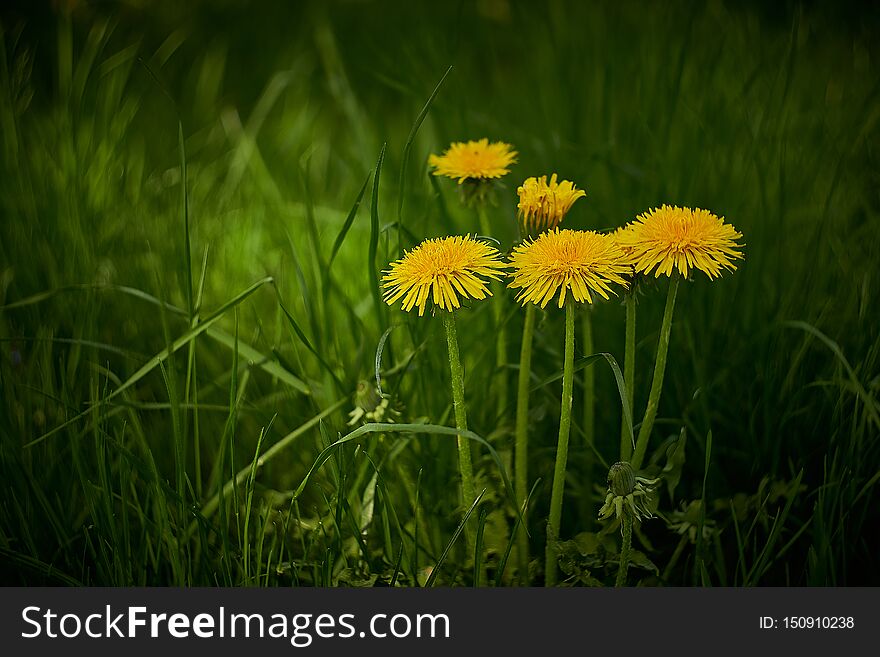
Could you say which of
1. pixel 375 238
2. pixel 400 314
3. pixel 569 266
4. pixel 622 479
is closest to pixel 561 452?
pixel 622 479

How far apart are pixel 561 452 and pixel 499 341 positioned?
0.19 metres

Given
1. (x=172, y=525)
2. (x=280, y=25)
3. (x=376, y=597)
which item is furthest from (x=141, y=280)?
(x=280, y=25)

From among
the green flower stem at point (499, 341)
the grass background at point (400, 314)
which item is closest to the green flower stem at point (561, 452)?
the grass background at point (400, 314)

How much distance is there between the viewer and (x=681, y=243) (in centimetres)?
69

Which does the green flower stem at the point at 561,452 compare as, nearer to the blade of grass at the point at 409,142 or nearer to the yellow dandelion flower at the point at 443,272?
the yellow dandelion flower at the point at 443,272

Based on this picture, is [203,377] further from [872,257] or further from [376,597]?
[872,257]

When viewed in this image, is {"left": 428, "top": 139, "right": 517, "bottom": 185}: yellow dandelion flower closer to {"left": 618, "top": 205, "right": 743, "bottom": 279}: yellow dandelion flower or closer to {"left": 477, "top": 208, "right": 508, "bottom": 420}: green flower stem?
{"left": 477, "top": 208, "right": 508, "bottom": 420}: green flower stem

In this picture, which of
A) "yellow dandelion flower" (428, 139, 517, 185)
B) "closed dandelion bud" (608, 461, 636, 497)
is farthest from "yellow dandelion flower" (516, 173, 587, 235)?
"closed dandelion bud" (608, 461, 636, 497)

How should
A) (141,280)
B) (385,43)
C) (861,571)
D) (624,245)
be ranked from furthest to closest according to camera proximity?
(385,43) → (141,280) → (861,571) → (624,245)

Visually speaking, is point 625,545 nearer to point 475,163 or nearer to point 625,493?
point 625,493

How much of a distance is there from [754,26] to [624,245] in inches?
44.5

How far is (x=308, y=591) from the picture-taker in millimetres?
751

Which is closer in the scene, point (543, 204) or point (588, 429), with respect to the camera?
point (543, 204)

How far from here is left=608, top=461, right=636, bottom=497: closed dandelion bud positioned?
686 mm
